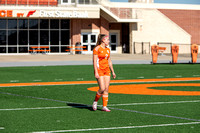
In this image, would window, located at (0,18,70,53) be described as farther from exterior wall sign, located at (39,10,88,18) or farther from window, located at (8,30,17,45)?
exterior wall sign, located at (39,10,88,18)

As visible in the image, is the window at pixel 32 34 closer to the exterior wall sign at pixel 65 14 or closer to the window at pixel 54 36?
the window at pixel 54 36

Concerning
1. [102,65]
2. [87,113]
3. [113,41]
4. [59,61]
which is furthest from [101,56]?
[113,41]

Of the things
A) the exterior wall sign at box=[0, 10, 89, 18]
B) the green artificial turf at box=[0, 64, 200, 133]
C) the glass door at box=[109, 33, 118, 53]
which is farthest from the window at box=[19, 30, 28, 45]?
the green artificial turf at box=[0, 64, 200, 133]

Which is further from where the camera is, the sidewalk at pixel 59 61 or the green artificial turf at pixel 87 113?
the sidewalk at pixel 59 61

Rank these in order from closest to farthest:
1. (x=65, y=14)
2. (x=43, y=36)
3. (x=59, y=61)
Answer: (x=59, y=61), (x=65, y=14), (x=43, y=36)

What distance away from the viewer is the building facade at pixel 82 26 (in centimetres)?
4678

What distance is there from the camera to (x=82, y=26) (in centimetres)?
4947

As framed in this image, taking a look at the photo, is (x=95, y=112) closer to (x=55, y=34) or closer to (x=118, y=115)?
(x=118, y=115)

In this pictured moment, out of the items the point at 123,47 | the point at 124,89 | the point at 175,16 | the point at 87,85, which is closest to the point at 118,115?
the point at 124,89

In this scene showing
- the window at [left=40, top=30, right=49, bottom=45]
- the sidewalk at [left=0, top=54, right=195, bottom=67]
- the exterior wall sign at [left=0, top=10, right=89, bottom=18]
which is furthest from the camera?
the window at [left=40, top=30, right=49, bottom=45]

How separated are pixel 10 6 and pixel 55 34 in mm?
6128

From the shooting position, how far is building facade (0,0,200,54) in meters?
46.8

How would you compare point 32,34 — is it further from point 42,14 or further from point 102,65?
point 102,65

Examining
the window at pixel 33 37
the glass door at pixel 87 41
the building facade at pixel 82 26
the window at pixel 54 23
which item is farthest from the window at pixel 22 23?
the glass door at pixel 87 41
